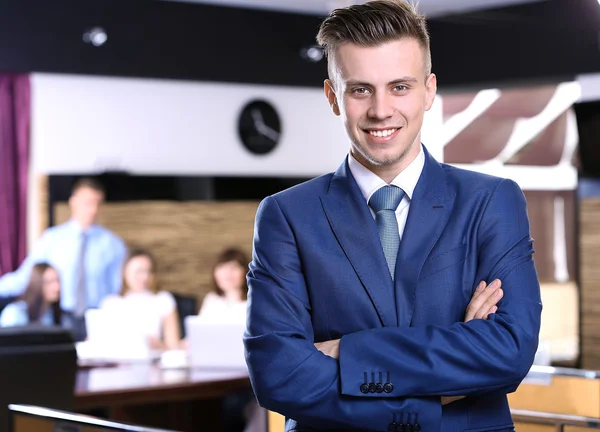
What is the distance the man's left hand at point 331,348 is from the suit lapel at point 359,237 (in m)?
0.09

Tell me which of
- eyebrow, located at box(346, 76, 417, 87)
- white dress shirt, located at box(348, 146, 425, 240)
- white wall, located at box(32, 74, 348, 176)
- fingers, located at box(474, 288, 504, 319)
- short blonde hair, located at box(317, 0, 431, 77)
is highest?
white wall, located at box(32, 74, 348, 176)

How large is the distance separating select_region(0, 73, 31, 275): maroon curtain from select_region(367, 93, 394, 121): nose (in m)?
6.65

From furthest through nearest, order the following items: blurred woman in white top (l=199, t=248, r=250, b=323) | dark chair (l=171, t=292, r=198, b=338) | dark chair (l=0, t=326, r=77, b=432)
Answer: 1. dark chair (l=171, t=292, r=198, b=338)
2. blurred woman in white top (l=199, t=248, r=250, b=323)
3. dark chair (l=0, t=326, r=77, b=432)

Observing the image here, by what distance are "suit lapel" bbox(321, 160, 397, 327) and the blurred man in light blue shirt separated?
21.0 feet

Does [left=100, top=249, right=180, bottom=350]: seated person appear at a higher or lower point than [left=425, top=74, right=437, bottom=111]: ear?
lower

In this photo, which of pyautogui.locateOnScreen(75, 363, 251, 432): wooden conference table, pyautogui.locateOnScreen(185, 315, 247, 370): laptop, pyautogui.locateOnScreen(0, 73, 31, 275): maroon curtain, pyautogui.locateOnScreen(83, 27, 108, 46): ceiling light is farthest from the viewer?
pyautogui.locateOnScreen(83, 27, 108, 46): ceiling light

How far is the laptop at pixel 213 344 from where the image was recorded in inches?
233

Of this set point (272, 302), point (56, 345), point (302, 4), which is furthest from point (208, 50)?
point (272, 302)

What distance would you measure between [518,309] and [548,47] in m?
7.08

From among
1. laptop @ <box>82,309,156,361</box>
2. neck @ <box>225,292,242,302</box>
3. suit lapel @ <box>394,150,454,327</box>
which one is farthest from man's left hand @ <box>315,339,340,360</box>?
neck @ <box>225,292,242,302</box>

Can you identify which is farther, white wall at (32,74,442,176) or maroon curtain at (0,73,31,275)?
white wall at (32,74,442,176)

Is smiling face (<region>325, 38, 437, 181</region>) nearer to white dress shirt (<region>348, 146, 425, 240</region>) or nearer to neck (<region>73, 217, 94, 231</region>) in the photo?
white dress shirt (<region>348, 146, 425, 240</region>)

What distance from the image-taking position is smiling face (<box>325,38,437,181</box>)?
184 centimetres

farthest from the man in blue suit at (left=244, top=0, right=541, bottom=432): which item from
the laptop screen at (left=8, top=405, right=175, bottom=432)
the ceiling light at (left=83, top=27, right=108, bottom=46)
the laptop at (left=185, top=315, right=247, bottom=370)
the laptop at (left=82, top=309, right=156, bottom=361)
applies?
the ceiling light at (left=83, top=27, right=108, bottom=46)
